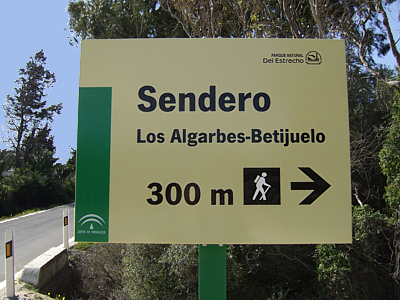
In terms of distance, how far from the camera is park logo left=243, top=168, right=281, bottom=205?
116 inches

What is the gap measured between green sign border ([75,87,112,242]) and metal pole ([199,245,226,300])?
91 cm

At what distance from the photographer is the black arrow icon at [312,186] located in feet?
9.66

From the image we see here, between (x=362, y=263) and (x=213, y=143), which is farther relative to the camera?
(x=362, y=263)

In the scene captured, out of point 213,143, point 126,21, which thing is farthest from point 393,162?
point 126,21

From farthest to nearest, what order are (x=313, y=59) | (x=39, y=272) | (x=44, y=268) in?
(x=44, y=268) < (x=39, y=272) < (x=313, y=59)

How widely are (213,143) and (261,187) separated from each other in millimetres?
584

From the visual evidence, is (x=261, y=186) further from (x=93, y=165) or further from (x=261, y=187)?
(x=93, y=165)

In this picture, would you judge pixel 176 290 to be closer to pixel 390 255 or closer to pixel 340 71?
pixel 390 255

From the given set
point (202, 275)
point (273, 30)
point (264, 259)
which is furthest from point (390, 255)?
point (273, 30)

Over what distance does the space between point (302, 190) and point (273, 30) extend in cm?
753

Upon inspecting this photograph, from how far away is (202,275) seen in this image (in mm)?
2971

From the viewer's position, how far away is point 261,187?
9.64ft

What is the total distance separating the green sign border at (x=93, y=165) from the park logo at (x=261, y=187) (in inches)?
49.1

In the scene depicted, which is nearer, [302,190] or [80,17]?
[302,190]
